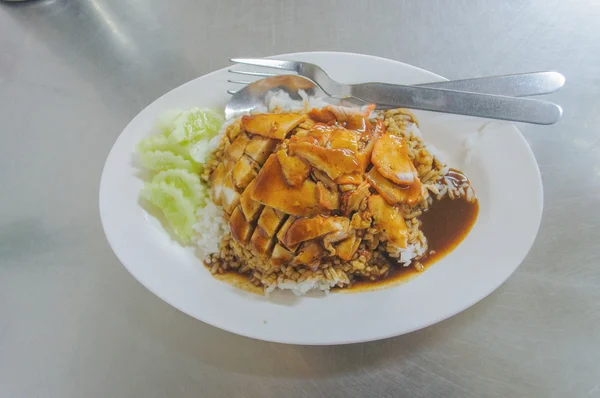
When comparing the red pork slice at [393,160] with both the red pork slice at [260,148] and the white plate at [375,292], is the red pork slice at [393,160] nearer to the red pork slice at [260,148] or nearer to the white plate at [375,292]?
the white plate at [375,292]

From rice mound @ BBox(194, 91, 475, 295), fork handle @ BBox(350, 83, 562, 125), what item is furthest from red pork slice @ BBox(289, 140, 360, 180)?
fork handle @ BBox(350, 83, 562, 125)

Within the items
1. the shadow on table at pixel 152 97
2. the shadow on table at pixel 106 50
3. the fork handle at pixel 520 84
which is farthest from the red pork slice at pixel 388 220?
the shadow on table at pixel 106 50

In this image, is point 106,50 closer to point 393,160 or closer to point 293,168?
point 293,168

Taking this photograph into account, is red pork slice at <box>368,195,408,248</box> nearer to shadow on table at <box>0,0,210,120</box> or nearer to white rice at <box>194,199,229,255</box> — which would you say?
white rice at <box>194,199,229,255</box>

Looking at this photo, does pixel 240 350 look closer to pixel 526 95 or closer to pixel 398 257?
pixel 398 257

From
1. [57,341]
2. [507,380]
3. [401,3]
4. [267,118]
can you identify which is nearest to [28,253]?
[57,341]

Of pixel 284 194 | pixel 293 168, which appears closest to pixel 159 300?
pixel 284 194

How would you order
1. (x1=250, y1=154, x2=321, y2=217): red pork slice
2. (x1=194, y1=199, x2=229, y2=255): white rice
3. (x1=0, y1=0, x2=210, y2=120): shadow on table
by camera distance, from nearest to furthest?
(x1=250, y1=154, x2=321, y2=217): red pork slice → (x1=194, y1=199, x2=229, y2=255): white rice → (x1=0, y1=0, x2=210, y2=120): shadow on table
